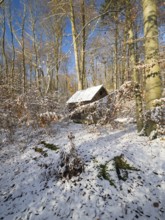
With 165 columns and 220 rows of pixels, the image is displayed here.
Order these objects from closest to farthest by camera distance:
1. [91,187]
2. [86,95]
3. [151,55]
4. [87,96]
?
[151,55] < [91,187] < [87,96] < [86,95]

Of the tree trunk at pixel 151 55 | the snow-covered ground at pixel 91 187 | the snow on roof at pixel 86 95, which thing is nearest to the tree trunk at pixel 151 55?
the tree trunk at pixel 151 55

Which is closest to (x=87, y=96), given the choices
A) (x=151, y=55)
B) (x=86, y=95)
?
(x=86, y=95)

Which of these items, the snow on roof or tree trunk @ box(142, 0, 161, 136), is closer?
tree trunk @ box(142, 0, 161, 136)

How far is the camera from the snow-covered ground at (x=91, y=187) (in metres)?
3.71

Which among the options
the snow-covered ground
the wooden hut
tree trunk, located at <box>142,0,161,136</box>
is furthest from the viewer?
the wooden hut

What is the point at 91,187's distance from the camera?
429cm

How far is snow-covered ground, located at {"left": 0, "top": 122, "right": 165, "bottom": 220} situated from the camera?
371 cm

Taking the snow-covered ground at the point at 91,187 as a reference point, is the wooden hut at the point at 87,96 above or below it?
above

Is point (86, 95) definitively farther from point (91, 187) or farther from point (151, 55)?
point (91, 187)

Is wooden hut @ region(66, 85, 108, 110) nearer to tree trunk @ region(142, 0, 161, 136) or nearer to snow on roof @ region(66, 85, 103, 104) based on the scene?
snow on roof @ region(66, 85, 103, 104)

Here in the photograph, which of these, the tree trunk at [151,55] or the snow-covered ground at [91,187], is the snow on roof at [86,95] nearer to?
Answer: the snow-covered ground at [91,187]

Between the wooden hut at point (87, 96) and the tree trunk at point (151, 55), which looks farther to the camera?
the wooden hut at point (87, 96)

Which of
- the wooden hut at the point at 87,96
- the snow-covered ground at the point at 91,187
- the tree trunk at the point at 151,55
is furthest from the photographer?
the wooden hut at the point at 87,96

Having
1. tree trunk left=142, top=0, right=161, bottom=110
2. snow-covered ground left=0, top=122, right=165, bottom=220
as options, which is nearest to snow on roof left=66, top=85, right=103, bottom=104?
snow-covered ground left=0, top=122, right=165, bottom=220
